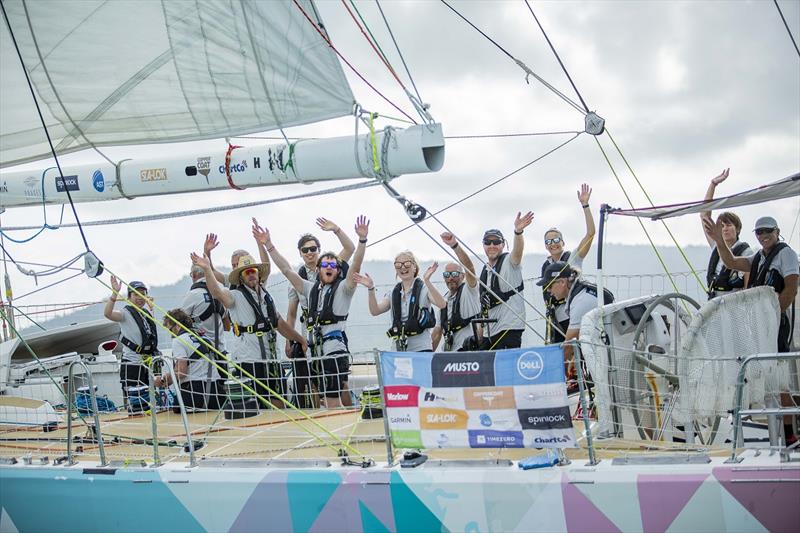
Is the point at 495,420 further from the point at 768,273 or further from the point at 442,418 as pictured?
the point at 768,273

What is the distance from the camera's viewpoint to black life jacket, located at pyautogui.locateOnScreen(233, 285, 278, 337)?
723 centimetres

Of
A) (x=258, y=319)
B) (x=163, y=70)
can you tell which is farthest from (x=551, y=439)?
(x=163, y=70)

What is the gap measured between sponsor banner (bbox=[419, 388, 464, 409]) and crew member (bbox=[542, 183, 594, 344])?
2586mm

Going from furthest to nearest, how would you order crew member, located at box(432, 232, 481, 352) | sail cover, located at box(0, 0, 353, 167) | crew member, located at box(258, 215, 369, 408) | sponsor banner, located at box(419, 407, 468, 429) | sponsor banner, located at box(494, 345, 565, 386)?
crew member, located at box(432, 232, 481, 352) < crew member, located at box(258, 215, 369, 408) < sail cover, located at box(0, 0, 353, 167) < sponsor banner, located at box(419, 407, 468, 429) < sponsor banner, located at box(494, 345, 565, 386)

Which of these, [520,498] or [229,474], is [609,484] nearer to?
[520,498]

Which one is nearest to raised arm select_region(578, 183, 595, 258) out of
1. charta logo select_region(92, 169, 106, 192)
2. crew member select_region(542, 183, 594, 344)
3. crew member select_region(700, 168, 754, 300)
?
crew member select_region(542, 183, 594, 344)

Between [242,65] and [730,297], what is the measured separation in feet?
12.3

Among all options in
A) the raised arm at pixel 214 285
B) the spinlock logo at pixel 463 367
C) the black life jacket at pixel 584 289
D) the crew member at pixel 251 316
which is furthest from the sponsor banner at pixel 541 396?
the raised arm at pixel 214 285

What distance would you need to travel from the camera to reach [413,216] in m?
5.71

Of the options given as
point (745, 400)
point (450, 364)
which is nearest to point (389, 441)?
point (450, 364)

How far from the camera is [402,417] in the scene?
16.8 feet

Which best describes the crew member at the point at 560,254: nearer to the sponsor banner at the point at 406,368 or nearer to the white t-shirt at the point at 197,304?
the sponsor banner at the point at 406,368

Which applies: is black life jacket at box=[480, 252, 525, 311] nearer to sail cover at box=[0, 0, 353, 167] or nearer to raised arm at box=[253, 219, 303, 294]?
raised arm at box=[253, 219, 303, 294]

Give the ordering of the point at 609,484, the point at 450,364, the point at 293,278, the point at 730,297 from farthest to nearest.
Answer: the point at 293,278, the point at 730,297, the point at 450,364, the point at 609,484
